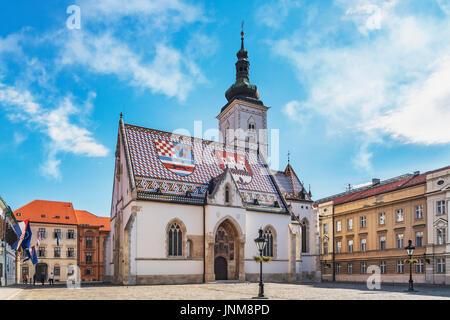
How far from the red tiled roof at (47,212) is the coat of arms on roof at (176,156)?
35552 millimetres

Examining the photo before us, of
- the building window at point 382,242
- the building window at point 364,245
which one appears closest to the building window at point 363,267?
the building window at point 364,245

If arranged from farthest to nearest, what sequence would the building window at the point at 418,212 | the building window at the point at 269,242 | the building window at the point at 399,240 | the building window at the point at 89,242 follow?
the building window at the point at 89,242 < the building window at the point at 399,240 < the building window at the point at 418,212 < the building window at the point at 269,242

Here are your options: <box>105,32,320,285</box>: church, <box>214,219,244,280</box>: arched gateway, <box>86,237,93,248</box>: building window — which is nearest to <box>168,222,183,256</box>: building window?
<box>105,32,320,285</box>: church

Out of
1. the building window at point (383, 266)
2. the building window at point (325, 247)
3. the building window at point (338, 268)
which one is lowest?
the building window at point (338, 268)

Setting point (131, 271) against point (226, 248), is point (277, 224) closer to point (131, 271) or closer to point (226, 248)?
point (226, 248)

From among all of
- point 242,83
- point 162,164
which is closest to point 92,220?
point 242,83

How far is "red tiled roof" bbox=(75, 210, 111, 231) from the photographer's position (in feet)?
225

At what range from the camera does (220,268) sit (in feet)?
117

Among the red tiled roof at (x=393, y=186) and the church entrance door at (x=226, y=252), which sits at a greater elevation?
the red tiled roof at (x=393, y=186)

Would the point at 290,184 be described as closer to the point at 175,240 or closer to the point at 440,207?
the point at 440,207

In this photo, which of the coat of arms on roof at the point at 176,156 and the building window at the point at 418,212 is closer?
the coat of arms on roof at the point at 176,156

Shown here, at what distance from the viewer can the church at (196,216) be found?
106 feet

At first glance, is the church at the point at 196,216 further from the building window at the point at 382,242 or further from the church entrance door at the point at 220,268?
the building window at the point at 382,242
